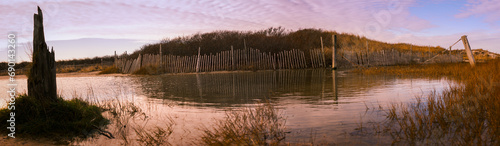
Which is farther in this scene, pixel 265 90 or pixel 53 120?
pixel 265 90

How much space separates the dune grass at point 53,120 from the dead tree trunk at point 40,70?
0.16 m

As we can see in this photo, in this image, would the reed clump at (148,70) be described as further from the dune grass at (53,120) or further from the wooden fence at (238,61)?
the dune grass at (53,120)

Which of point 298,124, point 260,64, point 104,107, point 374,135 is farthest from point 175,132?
point 260,64

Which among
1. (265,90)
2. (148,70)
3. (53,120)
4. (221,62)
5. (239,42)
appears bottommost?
(53,120)

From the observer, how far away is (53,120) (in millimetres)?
4297

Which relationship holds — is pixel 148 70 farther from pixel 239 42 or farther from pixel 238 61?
pixel 239 42

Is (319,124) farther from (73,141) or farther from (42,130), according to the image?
(42,130)

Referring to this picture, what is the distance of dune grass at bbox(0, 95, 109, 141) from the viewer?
4098mm

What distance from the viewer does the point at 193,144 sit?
3332mm

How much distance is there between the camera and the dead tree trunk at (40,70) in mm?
4773

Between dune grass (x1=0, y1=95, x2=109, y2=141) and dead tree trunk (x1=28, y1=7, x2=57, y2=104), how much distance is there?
162 mm

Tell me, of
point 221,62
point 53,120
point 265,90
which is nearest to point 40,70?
point 53,120

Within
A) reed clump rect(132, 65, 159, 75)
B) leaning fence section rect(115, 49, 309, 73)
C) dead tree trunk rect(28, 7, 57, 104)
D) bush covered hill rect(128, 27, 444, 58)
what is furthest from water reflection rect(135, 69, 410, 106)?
bush covered hill rect(128, 27, 444, 58)

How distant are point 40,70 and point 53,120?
40.9 inches
